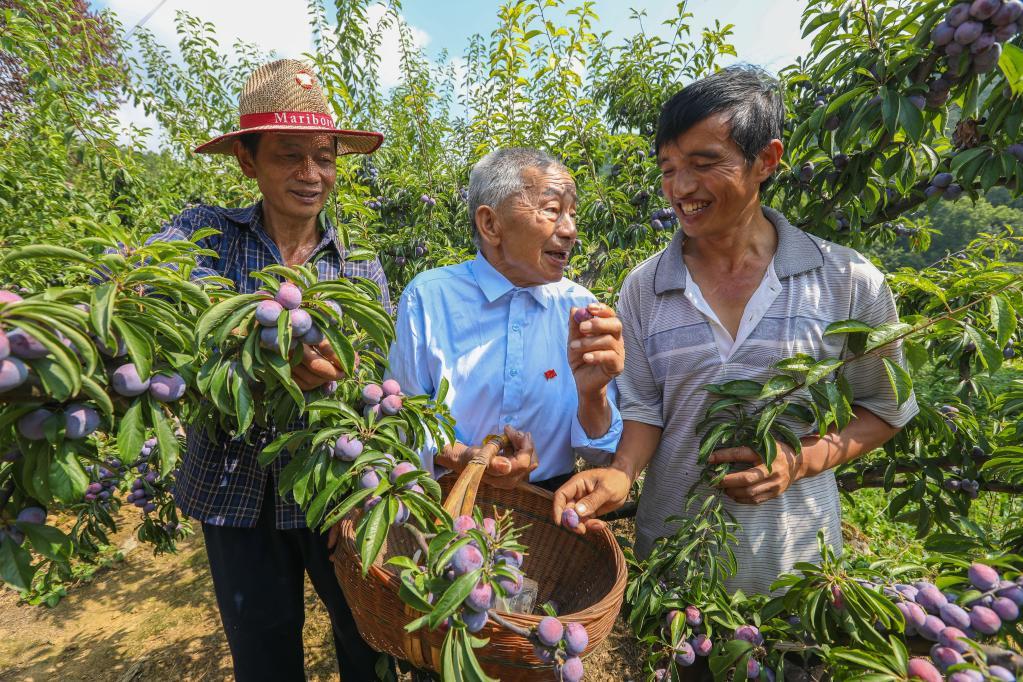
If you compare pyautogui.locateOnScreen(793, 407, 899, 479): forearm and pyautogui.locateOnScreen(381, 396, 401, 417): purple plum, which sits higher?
pyautogui.locateOnScreen(381, 396, 401, 417): purple plum

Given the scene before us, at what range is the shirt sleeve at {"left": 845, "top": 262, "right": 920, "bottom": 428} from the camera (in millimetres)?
1300

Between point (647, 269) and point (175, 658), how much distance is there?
303 centimetres

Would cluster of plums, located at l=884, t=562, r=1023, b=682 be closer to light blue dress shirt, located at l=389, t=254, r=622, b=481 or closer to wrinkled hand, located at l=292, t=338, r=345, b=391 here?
light blue dress shirt, located at l=389, t=254, r=622, b=481

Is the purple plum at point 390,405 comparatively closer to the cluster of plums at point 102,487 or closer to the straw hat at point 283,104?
the straw hat at point 283,104

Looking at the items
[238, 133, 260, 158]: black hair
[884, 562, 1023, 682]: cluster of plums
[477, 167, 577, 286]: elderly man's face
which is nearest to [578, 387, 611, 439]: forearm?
[477, 167, 577, 286]: elderly man's face

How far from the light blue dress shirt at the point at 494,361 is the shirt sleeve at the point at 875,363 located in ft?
2.09

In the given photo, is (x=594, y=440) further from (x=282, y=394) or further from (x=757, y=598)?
(x=282, y=394)

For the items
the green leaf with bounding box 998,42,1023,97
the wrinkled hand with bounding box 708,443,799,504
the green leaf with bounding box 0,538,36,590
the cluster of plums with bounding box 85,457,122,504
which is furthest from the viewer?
the cluster of plums with bounding box 85,457,122,504

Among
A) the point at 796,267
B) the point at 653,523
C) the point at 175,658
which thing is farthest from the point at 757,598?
the point at 175,658

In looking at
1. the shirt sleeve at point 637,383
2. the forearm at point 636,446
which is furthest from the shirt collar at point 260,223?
the forearm at point 636,446

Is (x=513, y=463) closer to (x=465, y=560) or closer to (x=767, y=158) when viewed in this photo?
(x=465, y=560)

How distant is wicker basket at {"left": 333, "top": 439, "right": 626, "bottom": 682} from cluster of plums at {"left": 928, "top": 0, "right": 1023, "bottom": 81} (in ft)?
4.31

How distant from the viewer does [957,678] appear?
780mm

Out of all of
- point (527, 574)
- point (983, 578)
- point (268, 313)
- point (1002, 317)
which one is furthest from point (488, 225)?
point (983, 578)
